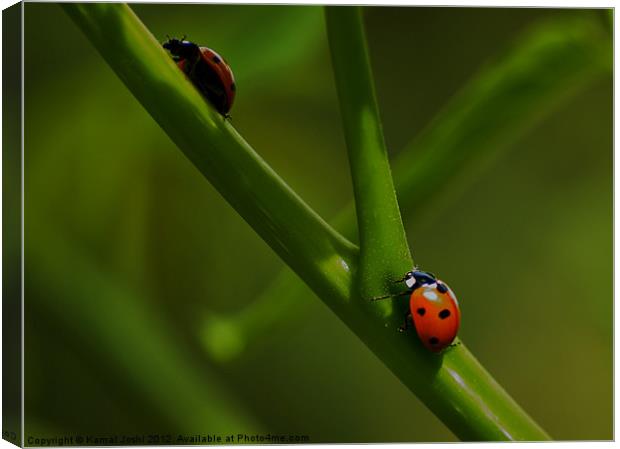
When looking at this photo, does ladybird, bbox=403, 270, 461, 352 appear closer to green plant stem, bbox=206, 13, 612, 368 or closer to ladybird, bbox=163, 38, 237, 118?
green plant stem, bbox=206, 13, 612, 368

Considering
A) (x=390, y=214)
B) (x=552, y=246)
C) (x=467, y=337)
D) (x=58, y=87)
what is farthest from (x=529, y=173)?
(x=390, y=214)

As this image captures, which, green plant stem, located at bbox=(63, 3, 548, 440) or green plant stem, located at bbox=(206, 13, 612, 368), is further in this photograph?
green plant stem, located at bbox=(206, 13, 612, 368)

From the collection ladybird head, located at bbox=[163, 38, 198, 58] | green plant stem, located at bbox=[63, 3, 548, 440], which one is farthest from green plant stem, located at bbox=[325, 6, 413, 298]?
ladybird head, located at bbox=[163, 38, 198, 58]

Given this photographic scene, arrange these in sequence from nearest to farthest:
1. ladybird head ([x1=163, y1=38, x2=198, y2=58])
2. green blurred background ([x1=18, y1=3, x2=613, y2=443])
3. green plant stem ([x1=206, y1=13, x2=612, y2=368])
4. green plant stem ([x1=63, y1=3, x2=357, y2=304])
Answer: green plant stem ([x1=63, y1=3, x2=357, y2=304])
ladybird head ([x1=163, y1=38, x2=198, y2=58])
green plant stem ([x1=206, y1=13, x2=612, y2=368])
green blurred background ([x1=18, y1=3, x2=613, y2=443])

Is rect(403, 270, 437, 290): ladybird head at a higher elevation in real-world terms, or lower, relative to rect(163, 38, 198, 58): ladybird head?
lower

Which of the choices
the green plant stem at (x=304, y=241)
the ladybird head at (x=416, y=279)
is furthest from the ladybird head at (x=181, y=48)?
the ladybird head at (x=416, y=279)

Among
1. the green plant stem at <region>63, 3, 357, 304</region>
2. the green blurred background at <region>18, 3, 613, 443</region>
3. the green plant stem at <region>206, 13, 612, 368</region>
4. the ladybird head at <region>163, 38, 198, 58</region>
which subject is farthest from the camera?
the green blurred background at <region>18, 3, 613, 443</region>

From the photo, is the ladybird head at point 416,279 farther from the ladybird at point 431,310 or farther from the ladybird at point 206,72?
the ladybird at point 206,72
